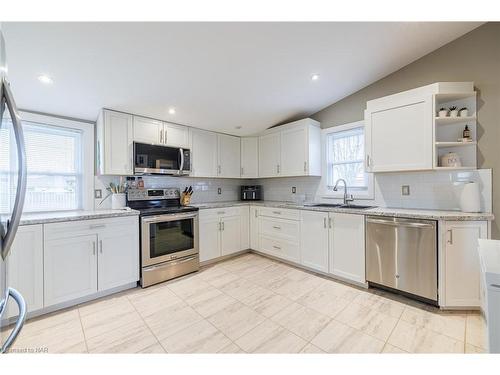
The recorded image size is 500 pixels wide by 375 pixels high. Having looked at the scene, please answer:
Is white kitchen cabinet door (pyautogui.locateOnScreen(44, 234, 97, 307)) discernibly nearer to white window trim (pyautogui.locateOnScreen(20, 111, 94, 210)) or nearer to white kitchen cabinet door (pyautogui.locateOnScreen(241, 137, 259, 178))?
white window trim (pyautogui.locateOnScreen(20, 111, 94, 210))

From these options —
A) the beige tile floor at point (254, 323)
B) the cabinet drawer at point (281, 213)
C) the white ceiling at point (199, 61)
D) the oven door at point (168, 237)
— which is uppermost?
the white ceiling at point (199, 61)

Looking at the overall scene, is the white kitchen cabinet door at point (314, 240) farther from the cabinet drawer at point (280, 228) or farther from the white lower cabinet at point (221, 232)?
the white lower cabinet at point (221, 232)

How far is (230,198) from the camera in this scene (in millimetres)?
4234

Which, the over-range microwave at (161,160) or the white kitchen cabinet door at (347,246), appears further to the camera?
the over-range microwave at (161,160)

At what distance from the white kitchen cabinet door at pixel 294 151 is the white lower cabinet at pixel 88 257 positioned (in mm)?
2315

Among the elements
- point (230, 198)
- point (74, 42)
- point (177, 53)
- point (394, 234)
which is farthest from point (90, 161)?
point (394, 234)

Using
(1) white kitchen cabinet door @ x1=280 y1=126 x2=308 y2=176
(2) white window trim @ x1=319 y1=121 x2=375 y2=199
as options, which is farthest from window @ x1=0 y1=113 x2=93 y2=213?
(2) white window trim @ x1=319 y1=121 x2=375 y2=199

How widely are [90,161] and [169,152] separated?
96 centimetres

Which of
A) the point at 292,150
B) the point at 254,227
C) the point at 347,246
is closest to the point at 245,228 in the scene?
the point at 254,227

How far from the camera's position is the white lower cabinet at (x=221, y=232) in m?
3.20

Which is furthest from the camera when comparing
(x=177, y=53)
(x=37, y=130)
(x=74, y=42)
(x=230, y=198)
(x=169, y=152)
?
(x=230, y=198)

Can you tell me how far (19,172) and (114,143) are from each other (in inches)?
78.2

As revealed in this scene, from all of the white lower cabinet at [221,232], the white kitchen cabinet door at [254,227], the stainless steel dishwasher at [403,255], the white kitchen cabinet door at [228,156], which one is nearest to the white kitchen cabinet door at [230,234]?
the white lower cabinet at [221,232]
